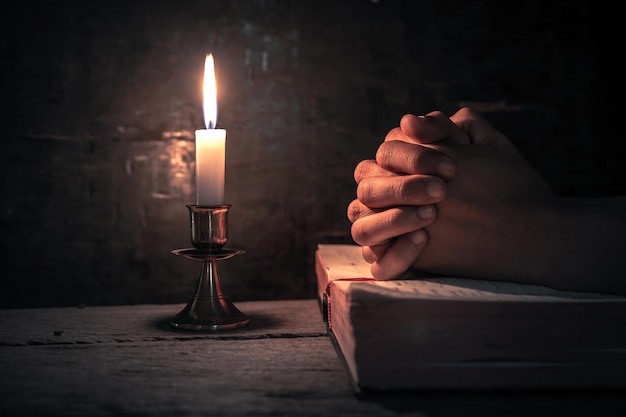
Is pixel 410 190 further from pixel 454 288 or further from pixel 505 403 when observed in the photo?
pixel 505 403

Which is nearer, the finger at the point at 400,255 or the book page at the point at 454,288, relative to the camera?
the book page at the point at 454,288

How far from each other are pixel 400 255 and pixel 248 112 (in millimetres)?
538

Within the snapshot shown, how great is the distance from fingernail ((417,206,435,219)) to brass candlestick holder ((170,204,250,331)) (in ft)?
0.97

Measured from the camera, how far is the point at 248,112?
1267mm

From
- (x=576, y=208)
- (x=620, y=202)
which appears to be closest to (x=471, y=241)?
(x=576, y=208)

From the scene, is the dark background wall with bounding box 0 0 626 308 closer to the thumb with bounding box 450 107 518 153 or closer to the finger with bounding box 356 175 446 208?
the thumb with bounding box 450 107 518 153

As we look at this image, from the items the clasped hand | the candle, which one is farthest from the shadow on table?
the candle

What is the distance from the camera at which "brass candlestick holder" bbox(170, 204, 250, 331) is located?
97cm

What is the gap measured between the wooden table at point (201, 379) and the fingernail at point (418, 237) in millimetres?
179

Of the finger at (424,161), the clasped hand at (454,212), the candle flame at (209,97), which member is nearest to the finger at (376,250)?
the clasped hand at (454,212)

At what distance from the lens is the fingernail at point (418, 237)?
2.77ft

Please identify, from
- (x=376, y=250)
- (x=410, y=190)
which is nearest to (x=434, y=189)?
(x=410, y=190)

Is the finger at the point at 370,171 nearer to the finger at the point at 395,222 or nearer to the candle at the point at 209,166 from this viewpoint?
the finger at the point at 395,222

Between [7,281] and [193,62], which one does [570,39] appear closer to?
[193,62]
